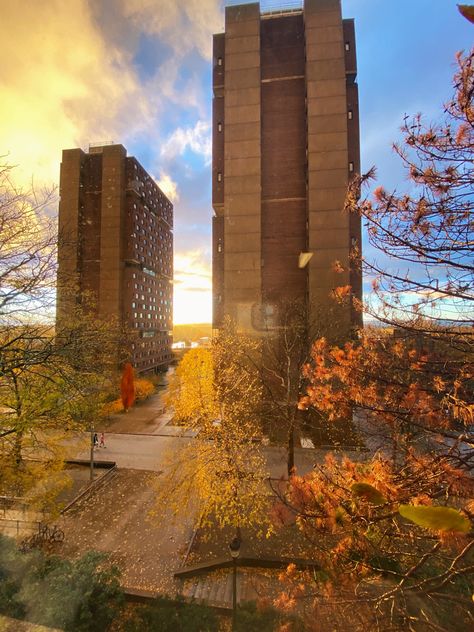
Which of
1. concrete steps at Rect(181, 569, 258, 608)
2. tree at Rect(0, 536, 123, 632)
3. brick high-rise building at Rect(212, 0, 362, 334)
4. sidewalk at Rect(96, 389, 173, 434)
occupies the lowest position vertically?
sidewalk at Rect(96, 389, 173, 434)

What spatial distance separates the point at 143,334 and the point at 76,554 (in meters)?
31.3

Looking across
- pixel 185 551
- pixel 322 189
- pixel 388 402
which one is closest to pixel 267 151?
pixel 322 189

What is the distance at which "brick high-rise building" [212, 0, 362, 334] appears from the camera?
17.9 metres

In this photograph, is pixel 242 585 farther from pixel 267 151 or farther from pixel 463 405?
pixel 267 151

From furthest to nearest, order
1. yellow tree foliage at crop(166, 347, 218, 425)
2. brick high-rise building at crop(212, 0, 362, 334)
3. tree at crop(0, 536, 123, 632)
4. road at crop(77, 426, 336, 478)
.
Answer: brick high-rise building at crop(212, 0, 362, 334)
road at crop(77, 426, 336, 478)
yellow tree foliage at crop(166, 347, 218, 425)
tree at crop(0, 536, 123, 632)

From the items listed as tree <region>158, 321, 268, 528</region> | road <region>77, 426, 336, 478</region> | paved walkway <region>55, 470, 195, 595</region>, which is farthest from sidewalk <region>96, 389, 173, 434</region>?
tree <region>158, 321, 268, 528</region>

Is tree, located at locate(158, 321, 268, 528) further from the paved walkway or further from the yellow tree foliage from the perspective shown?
the paved walkway

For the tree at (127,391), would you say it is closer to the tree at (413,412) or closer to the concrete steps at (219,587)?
the concrete steps at (219,587)

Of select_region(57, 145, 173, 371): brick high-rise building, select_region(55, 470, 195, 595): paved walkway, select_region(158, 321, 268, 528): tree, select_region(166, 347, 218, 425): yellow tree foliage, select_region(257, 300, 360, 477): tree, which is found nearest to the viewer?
select_region(55, 470, 195, 595): paved walkway

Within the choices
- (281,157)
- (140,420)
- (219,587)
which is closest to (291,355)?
(219,587)

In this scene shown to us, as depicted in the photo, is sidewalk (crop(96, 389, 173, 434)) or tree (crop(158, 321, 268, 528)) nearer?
tree (crop(158, 321, 268, 528))

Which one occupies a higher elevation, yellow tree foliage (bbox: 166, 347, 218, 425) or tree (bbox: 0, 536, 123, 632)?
yellow tree foliage (bbox: 166, 347, 218, 425)

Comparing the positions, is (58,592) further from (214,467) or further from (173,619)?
(214,467)

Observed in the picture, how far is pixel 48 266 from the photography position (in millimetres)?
5309
